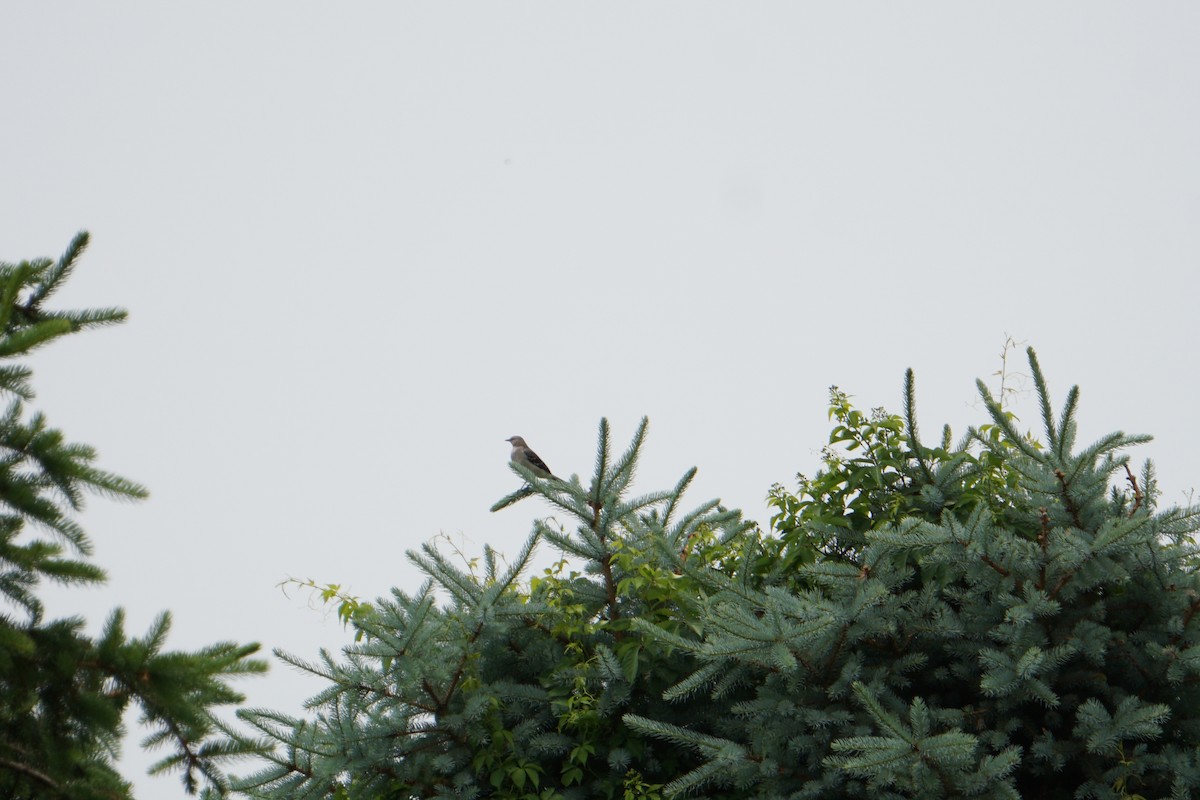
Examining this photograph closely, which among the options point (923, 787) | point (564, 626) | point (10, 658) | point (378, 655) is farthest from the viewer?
point (564, 626)

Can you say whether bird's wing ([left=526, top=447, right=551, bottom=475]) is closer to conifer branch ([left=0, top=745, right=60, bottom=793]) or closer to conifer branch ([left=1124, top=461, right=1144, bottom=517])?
conifer branch ([left=1124, top=461, right=1144, bottom=517])

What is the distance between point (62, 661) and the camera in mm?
3203

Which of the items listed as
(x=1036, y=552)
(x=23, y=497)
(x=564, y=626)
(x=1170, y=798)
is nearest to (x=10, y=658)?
(x=23, y=497)

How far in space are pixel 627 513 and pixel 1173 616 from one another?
7.72 ft

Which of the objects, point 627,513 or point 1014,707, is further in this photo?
point 627,513

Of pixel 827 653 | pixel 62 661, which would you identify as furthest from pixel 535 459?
pixel 62 661

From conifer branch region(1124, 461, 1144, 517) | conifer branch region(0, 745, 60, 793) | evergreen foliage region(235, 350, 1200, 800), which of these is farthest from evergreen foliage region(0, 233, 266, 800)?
conifer branch region(1124, 461, 1144, 517)

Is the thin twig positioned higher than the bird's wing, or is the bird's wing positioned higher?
the bird's wing

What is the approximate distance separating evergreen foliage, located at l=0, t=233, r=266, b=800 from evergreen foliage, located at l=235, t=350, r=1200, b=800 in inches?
59.0

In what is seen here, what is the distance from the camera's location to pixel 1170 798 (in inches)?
171

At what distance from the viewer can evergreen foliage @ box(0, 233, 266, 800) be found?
10.6 ft

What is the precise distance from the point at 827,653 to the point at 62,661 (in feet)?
9.42

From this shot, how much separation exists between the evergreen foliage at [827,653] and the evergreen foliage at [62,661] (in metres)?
1.50

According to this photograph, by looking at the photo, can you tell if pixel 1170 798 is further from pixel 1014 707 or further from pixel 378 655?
pixel 378 655
